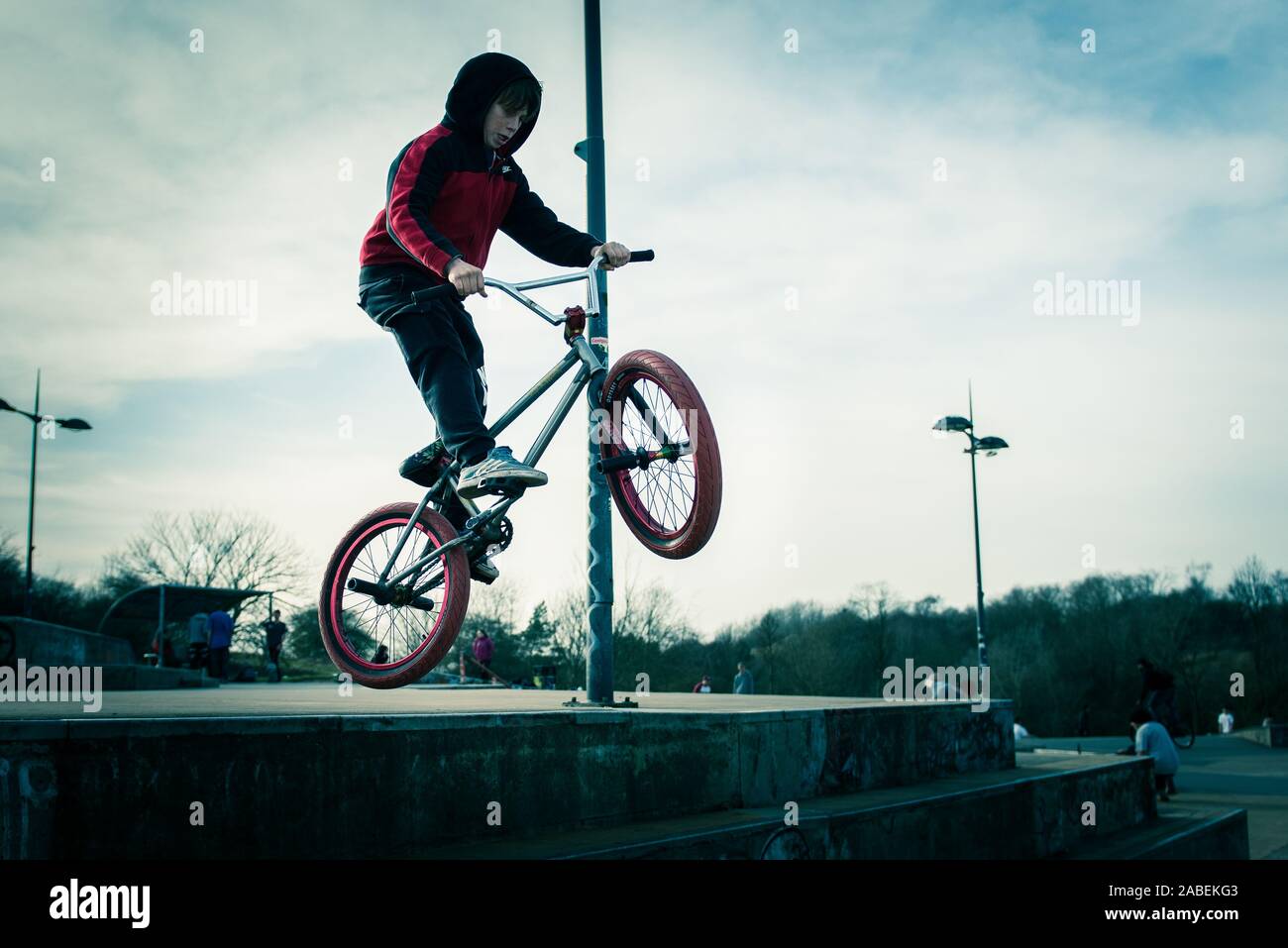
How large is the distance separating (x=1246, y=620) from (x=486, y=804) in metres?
68.1

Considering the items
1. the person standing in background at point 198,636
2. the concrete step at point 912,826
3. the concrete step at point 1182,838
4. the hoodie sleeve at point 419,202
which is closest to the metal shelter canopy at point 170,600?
the person standing in background at point 198,636

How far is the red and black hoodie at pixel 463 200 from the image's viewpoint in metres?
4.66

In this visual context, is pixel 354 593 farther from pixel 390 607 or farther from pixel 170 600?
pixel 170 600

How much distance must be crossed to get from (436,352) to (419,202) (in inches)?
27.1

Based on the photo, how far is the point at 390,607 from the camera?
5086 mm

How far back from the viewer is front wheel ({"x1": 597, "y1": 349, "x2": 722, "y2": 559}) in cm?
457

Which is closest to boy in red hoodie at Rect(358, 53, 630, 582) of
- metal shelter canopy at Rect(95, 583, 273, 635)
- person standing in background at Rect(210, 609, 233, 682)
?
metal shelter canopy at Rect(95, 583, 273, 635)

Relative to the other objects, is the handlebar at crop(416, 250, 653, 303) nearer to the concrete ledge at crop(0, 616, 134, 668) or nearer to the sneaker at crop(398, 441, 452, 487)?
the sneaker at crop(398, 441, 452, 487)

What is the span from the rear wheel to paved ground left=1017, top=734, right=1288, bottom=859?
10.4 m
